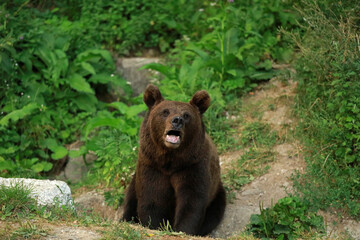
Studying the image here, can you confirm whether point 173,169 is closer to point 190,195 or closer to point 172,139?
point 190,195

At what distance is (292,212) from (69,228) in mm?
2852

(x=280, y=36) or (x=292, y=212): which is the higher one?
(x=280, y=36)

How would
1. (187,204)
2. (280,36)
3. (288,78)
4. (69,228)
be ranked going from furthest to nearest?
(280,36)
(288,78)
(187,204)
(69,228)

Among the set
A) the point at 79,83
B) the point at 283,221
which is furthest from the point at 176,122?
the point at 79,83

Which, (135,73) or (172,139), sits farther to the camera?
(135,73)

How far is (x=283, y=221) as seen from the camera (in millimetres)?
6645

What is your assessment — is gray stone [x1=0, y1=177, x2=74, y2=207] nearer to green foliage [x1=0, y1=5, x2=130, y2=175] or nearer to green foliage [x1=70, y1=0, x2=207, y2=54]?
green foliage [x1=0, y1=5, x2=130, y2=175]

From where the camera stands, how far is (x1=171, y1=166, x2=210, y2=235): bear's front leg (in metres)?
6.36

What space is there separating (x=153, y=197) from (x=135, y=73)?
5224 mm

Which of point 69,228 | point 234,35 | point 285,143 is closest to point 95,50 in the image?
point 234,35

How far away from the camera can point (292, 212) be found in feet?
22.1

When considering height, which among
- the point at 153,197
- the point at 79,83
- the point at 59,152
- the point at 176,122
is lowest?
the point at 59,152

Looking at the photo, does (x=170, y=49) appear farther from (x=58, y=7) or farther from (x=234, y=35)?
(x=58, y=7)

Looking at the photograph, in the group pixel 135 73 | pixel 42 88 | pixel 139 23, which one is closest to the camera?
pixel 42 88
